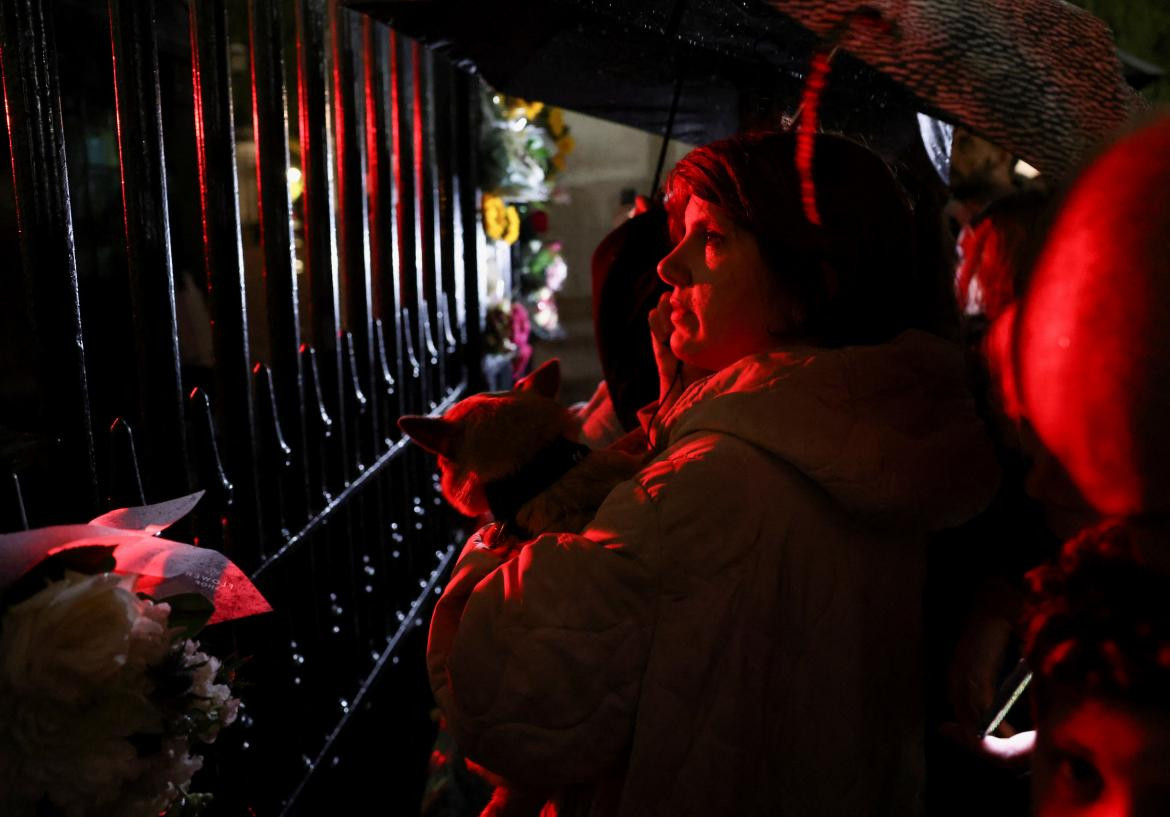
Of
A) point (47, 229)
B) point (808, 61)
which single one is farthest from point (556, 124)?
point (47, 229)

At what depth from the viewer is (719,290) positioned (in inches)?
60.0

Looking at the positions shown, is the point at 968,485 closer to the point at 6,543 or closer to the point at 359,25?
the point at 6,543

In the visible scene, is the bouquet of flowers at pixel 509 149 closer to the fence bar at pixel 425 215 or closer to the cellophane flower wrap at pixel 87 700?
the fence bar at pixel 425 215

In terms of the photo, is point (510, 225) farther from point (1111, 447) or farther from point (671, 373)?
point (1111, 447)

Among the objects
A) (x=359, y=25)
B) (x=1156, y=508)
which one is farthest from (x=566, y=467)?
(x=359, y=25)

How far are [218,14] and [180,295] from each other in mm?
3259

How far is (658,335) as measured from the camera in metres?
1.82

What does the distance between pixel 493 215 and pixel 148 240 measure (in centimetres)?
415

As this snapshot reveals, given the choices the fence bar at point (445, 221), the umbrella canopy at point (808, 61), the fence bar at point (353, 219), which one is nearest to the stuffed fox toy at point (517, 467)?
the umbrella canopy at point (808, 61)

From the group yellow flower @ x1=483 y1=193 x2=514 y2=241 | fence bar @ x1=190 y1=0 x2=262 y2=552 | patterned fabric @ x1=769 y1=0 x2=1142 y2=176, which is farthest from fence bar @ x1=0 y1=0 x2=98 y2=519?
yellow flower @ x1=483 y1=193 x2=514 y2=241

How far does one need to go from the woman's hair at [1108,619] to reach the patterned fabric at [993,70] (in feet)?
1.92

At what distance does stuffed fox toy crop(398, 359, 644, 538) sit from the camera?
1658 mm

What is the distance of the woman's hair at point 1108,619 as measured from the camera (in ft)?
2.68

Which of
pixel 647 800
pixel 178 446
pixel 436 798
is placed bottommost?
pixel 436 798
